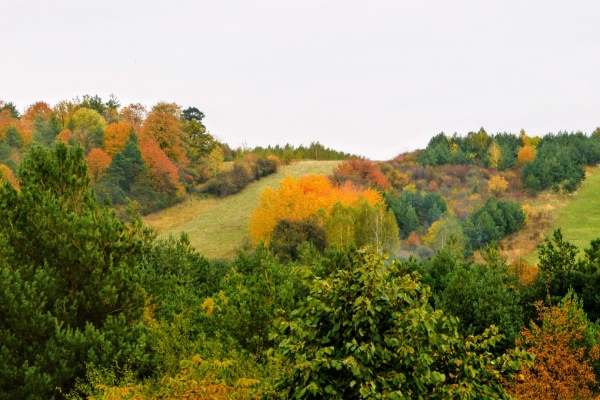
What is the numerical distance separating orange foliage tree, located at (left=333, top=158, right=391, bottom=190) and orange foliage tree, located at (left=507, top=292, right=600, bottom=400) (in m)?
72.0

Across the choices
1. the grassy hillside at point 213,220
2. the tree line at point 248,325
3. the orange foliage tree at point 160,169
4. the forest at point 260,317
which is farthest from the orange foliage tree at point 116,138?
the tree line at point 248,325

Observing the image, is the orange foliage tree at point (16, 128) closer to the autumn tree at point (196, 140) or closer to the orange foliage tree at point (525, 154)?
the autumn tree at point (196, 140)

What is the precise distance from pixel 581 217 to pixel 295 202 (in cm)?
4644

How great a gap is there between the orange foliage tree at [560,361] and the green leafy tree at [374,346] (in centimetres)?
1221

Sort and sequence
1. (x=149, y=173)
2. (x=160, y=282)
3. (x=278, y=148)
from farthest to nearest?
(x=278, y=148) → (x=149, y=173) → (x=160, y=282)

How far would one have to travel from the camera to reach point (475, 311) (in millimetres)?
29391

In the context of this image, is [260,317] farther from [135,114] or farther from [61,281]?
[135,114]

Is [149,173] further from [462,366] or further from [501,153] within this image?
[462,366]

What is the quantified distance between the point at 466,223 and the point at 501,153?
4349 cm

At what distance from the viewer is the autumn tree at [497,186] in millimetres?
102562

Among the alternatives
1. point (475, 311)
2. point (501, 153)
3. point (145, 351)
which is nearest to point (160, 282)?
point (145, 351)

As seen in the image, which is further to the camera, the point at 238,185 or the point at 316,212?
the point at 238,185

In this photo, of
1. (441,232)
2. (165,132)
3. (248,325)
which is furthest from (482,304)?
(165,132)

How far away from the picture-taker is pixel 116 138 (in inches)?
Answer: 3725
